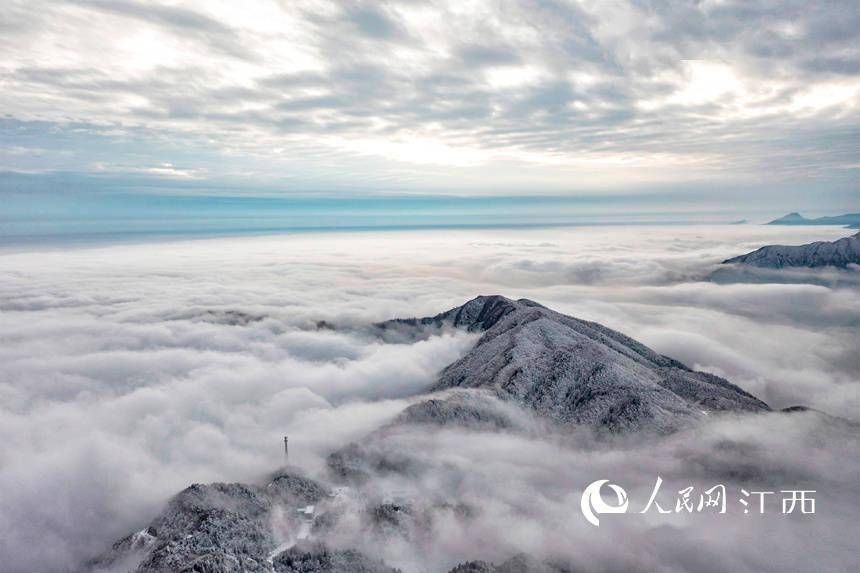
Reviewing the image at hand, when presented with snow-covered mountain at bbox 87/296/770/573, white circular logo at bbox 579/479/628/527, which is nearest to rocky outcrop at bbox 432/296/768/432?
snow-covered mountain at bbox 87/296/770/573

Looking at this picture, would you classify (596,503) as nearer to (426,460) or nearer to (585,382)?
(426,460)

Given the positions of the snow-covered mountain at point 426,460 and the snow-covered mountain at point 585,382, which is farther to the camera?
the snow-covered mountain at point 585,382

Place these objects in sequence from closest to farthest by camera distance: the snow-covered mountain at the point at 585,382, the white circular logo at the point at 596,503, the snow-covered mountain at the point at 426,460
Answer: the snow-covered mountain at the point at 426,460, the white circular logo at the point at 596,503, the snow-covered mountain at the point at 585,382

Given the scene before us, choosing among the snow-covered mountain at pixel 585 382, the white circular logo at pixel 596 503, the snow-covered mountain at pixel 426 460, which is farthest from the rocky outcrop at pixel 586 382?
the white circular logo at pixel 596 503

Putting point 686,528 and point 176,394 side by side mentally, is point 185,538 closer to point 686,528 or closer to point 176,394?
point 686,528

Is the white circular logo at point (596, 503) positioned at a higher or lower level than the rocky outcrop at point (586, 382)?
lower

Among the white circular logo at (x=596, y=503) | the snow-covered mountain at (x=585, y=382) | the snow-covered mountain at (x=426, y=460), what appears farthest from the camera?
the snow-covered mountain at (x=585, y=382)

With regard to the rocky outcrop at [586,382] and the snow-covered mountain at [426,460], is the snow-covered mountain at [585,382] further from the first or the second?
the snow-covered mountain at [426,460]

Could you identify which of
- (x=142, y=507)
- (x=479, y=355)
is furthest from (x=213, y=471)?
(x=479, y=355)
